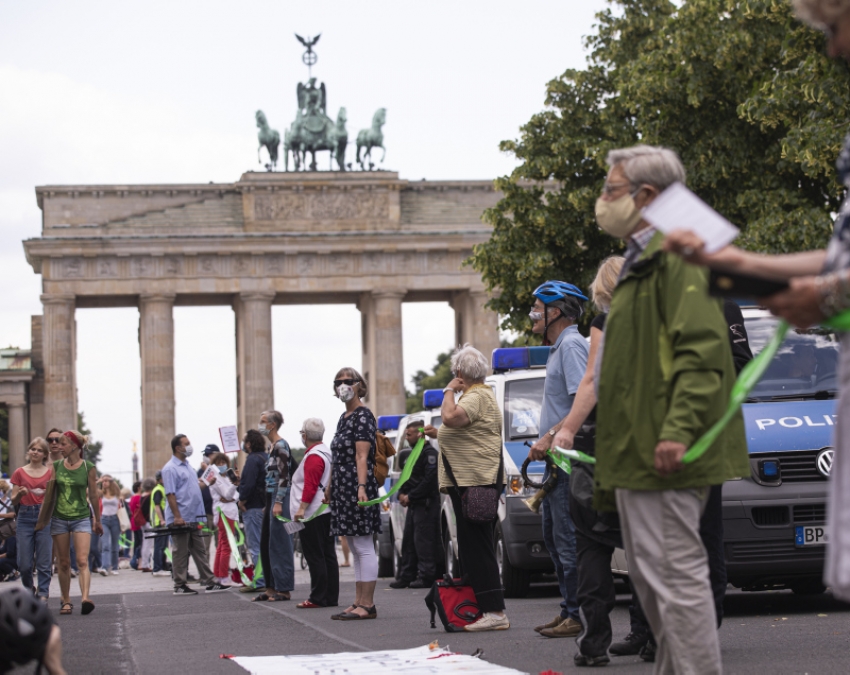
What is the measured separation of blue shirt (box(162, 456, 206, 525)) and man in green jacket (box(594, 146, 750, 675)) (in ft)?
43.2

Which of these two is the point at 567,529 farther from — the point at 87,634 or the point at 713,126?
the point at 713,126

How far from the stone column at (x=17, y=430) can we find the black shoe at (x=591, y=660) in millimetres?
52765

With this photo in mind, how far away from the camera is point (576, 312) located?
901 cm

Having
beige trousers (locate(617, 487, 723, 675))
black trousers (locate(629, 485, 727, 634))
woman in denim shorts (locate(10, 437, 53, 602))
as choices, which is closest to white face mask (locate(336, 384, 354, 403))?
woman in denim shorts (locate(10, 437, 53, 602))

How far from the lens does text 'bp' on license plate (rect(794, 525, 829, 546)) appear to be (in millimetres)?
9578

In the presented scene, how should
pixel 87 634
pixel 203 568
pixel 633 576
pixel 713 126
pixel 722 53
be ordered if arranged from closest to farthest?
pixel 633 576
pixel 87 634
pixel 203 568
pixel 722 53
pixel 713 126

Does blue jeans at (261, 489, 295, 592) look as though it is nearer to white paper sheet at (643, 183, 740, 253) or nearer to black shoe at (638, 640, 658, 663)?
black shoe at (638, 640, 658, 663)

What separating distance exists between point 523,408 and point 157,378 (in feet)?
151

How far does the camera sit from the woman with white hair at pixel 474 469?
9453 millimetres

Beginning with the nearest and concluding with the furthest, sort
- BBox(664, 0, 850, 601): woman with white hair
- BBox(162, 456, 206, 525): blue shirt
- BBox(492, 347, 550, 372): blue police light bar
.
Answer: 1. BBox(664, 0, 850, 601): woman with white hair
2. BBox(492, 347, 550, 372): blue police light bar
3. BBox(162, 456, 206, 525): blue shirt

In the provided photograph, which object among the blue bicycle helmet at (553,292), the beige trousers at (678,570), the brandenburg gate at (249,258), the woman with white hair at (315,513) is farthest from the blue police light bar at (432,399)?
the brandenburg gate at (249,258)

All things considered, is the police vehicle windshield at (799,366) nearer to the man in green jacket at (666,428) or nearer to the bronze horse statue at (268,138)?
the man in green jacket at (666,428)

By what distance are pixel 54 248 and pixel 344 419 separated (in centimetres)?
4792

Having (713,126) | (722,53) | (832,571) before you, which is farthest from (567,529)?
(713,126)
